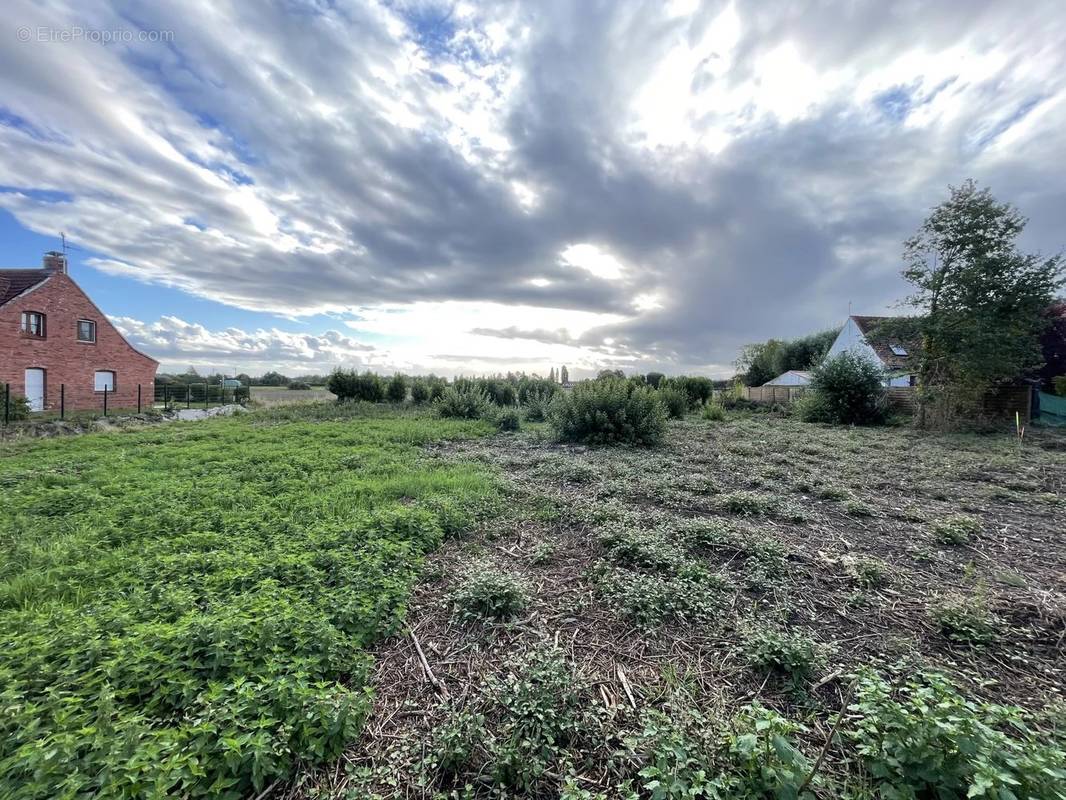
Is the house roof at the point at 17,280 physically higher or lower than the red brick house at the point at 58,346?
higher

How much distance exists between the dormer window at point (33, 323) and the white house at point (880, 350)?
117 feet

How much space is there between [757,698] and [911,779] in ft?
1.97

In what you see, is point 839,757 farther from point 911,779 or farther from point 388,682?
point 388,682

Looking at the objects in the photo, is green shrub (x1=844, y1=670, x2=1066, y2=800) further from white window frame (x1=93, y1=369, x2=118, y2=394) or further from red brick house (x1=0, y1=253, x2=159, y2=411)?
white window frame (x1=93, y1=369, x2=118, y2=394)

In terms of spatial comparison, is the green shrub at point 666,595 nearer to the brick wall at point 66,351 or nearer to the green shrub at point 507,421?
the green shrub at point 507,421

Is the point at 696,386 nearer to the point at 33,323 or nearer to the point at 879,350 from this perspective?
the point at 879,350

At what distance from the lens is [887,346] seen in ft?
69.6

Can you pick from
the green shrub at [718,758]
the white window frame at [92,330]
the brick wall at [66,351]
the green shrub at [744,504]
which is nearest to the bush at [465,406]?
the green shrub at [744,504]

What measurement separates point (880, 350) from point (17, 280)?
4229cm

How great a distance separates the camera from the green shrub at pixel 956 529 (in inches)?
A: 154

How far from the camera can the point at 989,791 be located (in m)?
1.34

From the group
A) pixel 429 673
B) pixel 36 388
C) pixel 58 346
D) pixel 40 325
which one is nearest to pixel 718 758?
pixel 429 673

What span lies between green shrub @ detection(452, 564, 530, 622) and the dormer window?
28028 mm

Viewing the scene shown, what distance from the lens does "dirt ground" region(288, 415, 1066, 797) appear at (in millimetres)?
A: 2008
